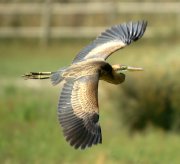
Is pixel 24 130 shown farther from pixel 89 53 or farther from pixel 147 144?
pixel 89 53

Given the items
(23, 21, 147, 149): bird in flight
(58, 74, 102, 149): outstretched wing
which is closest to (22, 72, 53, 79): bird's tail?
(23, 21, 147, 149): bird in flight

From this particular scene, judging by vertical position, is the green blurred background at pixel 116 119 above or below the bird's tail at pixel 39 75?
below

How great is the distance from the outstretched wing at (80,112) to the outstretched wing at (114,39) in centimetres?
106

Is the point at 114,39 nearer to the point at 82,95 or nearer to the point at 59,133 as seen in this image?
the point at 82,95

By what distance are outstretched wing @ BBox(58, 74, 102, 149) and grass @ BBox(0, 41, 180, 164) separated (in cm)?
311

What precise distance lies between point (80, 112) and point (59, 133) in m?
5.22

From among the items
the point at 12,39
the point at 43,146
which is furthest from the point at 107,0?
the point at 43,146

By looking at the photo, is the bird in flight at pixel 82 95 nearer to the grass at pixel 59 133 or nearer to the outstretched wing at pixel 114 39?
the outstretched wing at pixel 114 39

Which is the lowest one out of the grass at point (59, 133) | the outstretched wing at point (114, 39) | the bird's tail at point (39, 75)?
the grass at point (59, 133)

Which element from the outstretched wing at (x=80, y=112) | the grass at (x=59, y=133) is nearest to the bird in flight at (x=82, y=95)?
the outstretched wing at (x=80, y=112)

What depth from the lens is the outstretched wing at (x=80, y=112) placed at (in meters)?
6.84

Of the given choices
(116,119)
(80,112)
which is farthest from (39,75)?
(116,119)

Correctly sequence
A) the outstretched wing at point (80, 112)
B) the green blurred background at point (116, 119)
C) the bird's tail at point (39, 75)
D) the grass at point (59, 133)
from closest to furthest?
the outstretched wing at point (80, 112) → the bird's tail at point (39, 75) → the grass at point (59, 133) → the green blurred background at point (116, 119)

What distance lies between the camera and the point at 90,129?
696 cm
